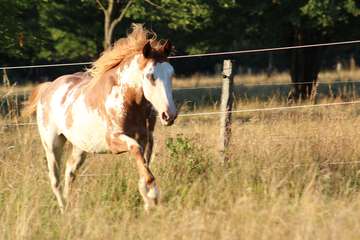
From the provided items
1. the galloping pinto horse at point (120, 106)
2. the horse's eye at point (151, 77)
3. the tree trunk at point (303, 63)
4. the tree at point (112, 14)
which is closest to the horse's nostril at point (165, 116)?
the galloping pinto horse at point (120, 106)

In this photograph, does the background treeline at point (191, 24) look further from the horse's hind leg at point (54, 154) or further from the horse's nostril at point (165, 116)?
the horse's nostril at point (165, 116)

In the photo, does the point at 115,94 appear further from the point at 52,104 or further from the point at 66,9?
the point at 66,9

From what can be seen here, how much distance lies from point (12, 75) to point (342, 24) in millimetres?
33155

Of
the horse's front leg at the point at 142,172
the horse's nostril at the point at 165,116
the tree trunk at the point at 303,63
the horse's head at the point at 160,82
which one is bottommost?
the tree trunk at the point at 303,63

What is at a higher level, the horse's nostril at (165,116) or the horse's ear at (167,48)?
the horse's ear at (167,48)

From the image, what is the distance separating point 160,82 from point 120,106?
60cm

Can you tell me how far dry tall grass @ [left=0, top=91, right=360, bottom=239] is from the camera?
5.72m

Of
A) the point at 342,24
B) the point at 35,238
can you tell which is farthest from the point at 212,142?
the point at 342,24

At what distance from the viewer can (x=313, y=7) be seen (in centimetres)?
2298

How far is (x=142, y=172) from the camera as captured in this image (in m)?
6.77

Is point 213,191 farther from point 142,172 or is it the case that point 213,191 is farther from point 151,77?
point 151,77

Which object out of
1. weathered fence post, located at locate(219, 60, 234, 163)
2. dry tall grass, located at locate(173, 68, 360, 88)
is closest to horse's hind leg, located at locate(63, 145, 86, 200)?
weathered fence post, located at locate(219, 60, 234, 163)

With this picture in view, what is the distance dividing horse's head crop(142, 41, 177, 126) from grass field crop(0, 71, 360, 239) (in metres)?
0.74

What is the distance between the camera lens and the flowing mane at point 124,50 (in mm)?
7570
